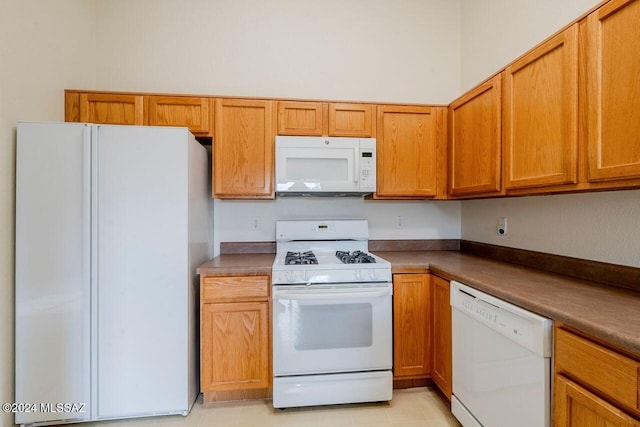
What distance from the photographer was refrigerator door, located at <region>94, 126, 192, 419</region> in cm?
164

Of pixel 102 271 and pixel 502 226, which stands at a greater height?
pixel 502 226

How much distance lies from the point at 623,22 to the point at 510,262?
4.56ft

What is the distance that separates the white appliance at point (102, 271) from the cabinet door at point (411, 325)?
1.29 meters

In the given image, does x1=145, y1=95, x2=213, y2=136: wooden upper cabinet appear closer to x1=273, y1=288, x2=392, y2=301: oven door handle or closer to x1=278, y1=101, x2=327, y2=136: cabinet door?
x1=278, y1=101, x2=327, y2=136: cabinet door

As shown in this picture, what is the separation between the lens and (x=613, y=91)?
1.09m

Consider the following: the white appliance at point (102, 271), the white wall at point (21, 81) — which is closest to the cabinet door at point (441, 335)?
the white appliance at point (102, 271)

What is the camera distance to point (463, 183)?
207 cm

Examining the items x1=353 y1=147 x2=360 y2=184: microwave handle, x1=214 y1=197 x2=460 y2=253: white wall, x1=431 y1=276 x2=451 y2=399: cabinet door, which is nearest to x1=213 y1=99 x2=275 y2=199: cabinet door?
x1=214 y1=197 x2=460 y2=253: white wall

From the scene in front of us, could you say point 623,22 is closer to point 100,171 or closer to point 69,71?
point 100,171

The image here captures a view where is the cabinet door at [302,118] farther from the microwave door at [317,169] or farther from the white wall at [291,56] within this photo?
the white wall at [291,56]

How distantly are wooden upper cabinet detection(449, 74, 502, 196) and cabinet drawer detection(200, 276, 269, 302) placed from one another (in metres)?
1.50

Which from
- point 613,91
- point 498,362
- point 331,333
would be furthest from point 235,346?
point 613,91

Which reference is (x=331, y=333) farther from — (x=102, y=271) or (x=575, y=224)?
(x=575, y=224)

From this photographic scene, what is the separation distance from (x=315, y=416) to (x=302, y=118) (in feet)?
6.43
